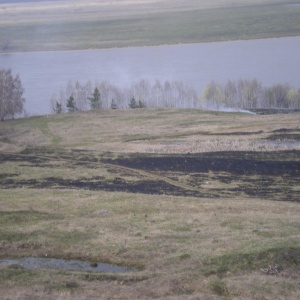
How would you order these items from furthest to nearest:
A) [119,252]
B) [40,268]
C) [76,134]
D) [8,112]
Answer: [8,112] → [76,134] → [119,252] → [40,268]

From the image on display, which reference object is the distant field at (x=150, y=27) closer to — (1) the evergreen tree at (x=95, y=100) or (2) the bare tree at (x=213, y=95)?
(2) the bare tree at (x=213, y=95)

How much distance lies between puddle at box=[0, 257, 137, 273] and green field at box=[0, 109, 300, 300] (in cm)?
35

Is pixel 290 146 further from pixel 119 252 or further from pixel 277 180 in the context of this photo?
pixel 119 252

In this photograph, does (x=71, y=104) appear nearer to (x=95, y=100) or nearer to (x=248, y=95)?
(x=95, y=100)

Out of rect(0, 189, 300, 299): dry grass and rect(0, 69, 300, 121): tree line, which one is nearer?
rect(0, 189, 300, 299): dry grass

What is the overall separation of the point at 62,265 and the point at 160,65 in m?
90.3

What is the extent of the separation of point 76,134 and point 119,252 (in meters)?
39.8

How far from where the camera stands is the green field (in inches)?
565

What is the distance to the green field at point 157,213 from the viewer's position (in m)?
14.4

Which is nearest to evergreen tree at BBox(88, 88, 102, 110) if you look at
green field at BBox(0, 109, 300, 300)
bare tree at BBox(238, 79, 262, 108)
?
→ green field at BBox(0, 109, 300, 300)

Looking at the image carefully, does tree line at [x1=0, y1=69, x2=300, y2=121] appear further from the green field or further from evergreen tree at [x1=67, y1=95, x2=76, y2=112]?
the green field

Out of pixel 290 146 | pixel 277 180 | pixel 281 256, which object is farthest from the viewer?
pixel 290 146

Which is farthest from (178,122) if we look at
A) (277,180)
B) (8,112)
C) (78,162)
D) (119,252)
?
(119,252)

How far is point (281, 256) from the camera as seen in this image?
15227mm
